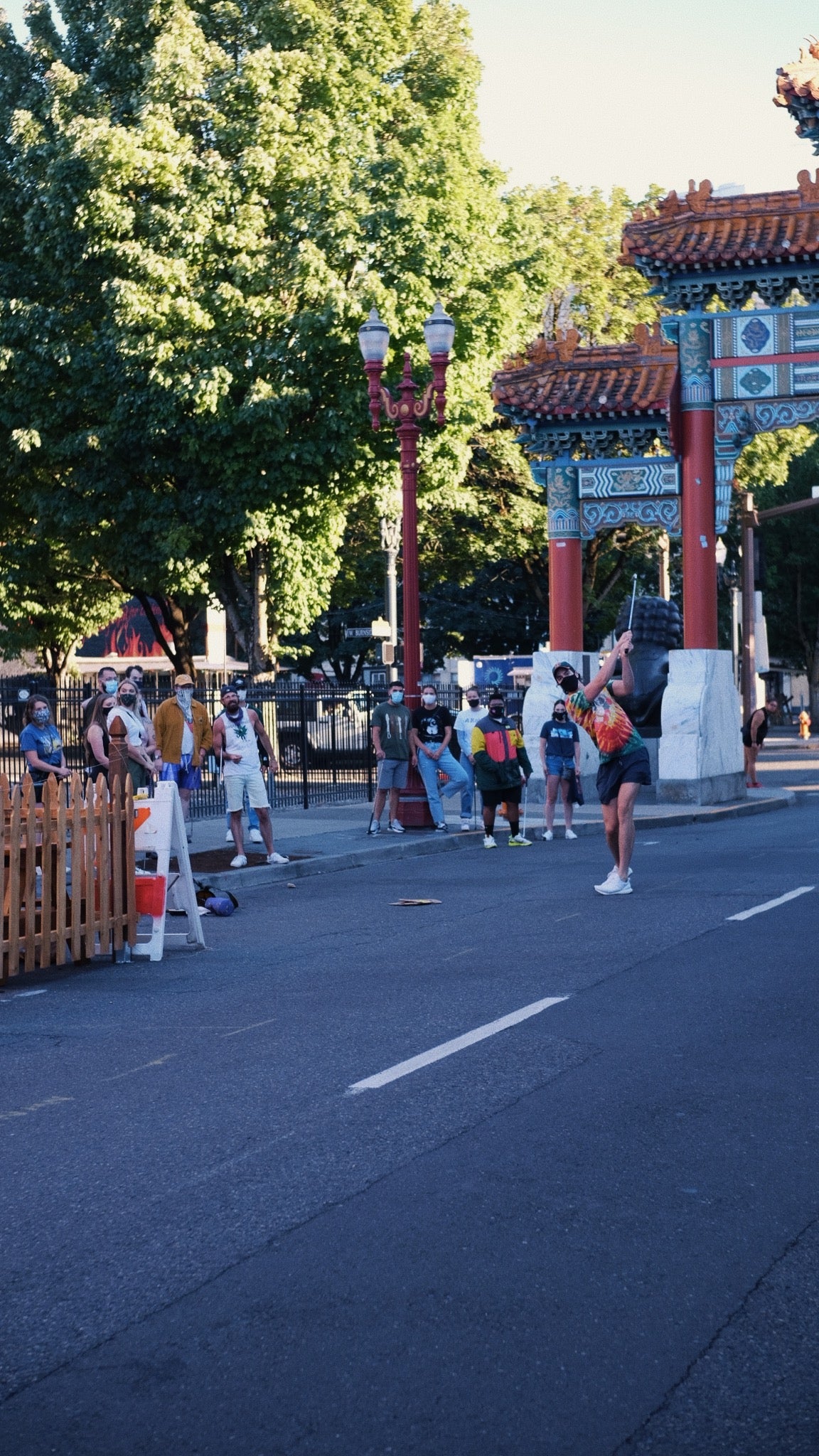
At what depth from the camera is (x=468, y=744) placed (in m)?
22.7

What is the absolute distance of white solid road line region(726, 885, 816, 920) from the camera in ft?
40.1

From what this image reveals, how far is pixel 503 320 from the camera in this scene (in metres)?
34.3

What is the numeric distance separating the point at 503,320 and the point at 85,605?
1100cm

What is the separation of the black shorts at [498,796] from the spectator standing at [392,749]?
55.1 inches

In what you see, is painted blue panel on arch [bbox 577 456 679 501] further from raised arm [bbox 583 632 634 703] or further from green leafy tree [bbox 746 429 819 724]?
green leafy tree [bbox 746 429 819 724]

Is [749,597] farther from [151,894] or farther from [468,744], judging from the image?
[151,894]

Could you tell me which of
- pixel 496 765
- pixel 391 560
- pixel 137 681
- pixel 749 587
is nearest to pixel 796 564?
pixel 749 587

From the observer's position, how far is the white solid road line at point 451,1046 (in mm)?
7125

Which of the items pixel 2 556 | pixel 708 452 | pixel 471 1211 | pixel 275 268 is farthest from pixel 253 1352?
pixel 2 556

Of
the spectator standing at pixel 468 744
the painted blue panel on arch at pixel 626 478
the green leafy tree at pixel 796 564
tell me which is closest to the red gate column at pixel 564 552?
the painted blue panel on arch at pixel 626 478

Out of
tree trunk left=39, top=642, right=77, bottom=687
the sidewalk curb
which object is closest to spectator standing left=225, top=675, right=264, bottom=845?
the sidewalk curb

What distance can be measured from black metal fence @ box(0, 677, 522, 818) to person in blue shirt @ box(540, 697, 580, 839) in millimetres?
4839

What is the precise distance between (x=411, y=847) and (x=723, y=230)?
1176 centimetres

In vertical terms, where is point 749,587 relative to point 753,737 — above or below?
above
